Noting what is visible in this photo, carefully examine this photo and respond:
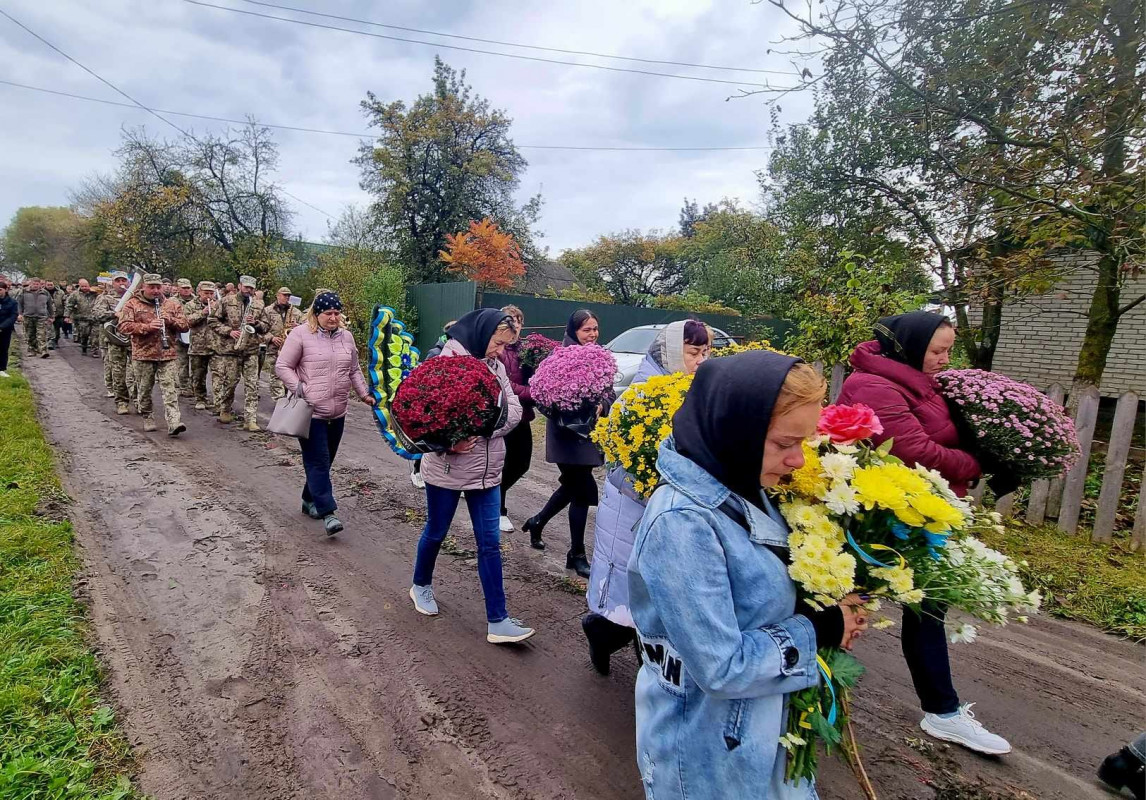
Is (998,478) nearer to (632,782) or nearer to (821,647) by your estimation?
(821,647)

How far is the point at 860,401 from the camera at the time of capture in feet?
9.38

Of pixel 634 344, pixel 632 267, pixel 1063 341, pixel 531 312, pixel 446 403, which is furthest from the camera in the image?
pixel 632 267

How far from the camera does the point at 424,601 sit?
396 cm

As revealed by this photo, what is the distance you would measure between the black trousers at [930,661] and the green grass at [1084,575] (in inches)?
55.9

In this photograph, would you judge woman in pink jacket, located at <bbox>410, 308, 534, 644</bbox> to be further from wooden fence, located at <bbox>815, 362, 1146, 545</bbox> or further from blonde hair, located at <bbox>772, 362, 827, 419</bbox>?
wooden fence, located at <bbox>815, 362, 1146, 545</bbox>

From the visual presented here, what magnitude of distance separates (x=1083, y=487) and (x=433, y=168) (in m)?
23.3

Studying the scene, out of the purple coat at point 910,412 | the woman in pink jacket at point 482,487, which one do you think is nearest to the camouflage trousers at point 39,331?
the woman in pink jacket at point 482,487

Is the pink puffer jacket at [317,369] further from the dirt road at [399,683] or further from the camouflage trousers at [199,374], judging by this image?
the camouflage trousers at [199,374]

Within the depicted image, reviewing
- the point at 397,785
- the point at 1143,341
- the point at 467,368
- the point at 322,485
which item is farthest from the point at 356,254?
the point at 1143,341

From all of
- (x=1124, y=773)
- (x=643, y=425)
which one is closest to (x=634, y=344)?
(x=643, y=425)

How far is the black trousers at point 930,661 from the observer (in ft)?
9.22

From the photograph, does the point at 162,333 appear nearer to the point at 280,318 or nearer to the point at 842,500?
the point at 280,318

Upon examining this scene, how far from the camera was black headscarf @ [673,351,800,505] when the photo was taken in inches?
59.3

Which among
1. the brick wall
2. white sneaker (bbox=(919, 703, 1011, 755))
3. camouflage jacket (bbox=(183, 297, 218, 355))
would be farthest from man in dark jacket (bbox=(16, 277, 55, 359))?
the brick wall
